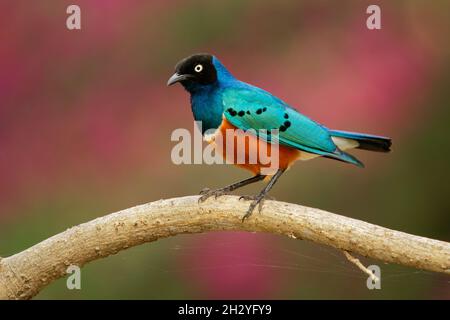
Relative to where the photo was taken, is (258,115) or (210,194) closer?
(210,194)

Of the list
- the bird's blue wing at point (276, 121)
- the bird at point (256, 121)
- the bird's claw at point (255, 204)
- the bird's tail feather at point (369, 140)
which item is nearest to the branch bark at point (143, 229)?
the bird's claw at point (255, 204)

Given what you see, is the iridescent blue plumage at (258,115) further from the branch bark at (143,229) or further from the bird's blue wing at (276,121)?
the branch bark at (143,229)

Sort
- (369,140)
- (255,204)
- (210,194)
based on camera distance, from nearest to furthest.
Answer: (255,204) < (210,194) < (369,140)

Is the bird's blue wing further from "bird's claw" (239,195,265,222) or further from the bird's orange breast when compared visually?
"bird's claw" (239,195,265,222)

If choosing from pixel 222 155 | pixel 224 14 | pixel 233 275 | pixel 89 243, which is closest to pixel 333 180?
pixel 233 275

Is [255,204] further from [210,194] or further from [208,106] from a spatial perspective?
[208,106]

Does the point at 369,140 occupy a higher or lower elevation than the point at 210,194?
higher

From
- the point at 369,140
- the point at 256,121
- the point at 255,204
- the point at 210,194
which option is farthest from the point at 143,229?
the point at 369,140

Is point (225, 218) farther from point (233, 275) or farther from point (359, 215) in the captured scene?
point (359, 215)
